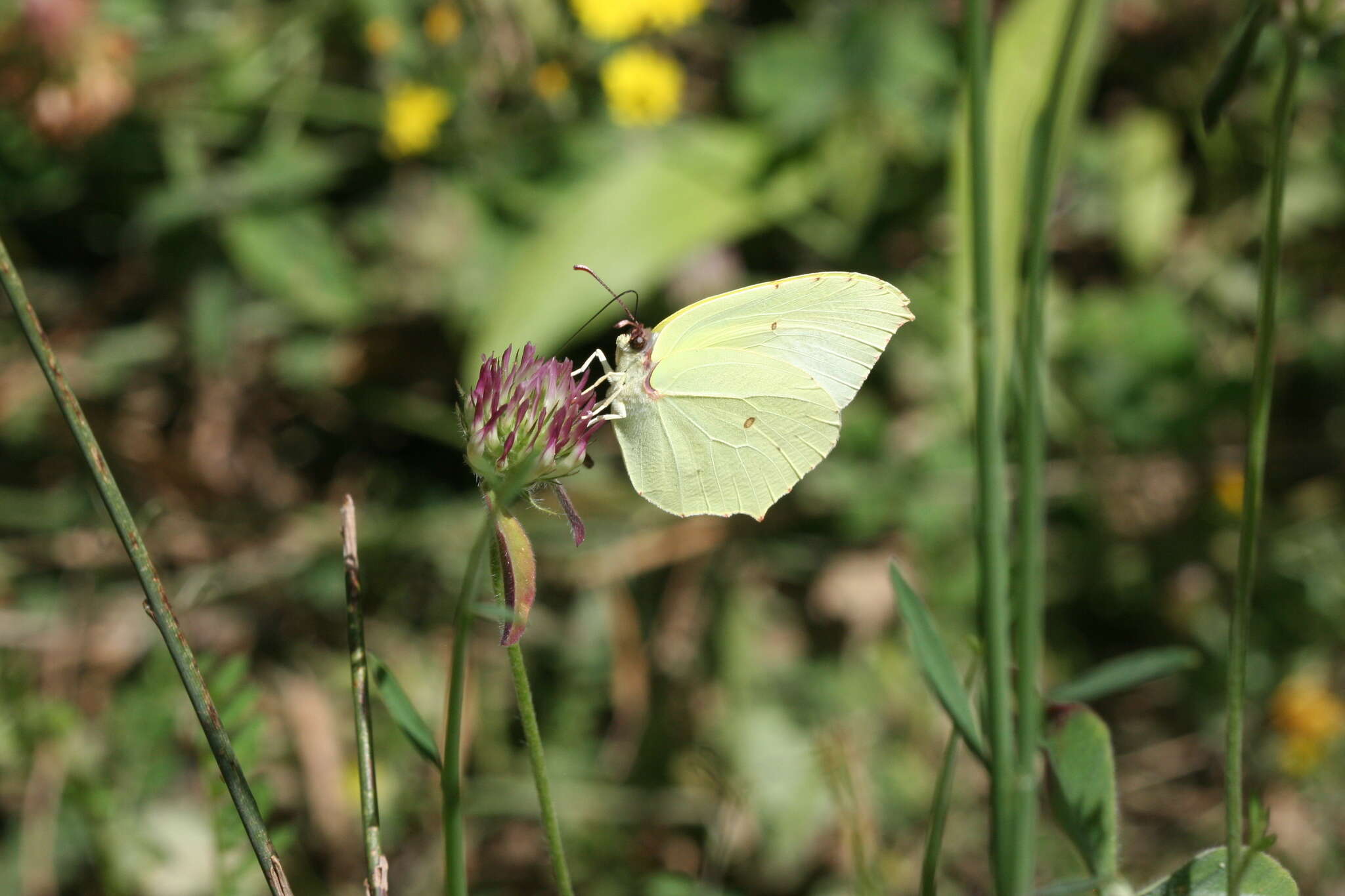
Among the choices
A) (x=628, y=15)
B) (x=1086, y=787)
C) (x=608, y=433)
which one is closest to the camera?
(x=1086, y=787)

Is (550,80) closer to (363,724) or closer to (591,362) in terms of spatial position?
(591,362)

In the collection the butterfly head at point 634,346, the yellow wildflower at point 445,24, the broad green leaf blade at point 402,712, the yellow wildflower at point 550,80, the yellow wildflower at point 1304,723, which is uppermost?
the yellow wildflower at point 445,24

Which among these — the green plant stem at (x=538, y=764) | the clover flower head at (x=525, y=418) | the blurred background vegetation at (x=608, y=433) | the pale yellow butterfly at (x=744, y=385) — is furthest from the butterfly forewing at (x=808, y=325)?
the blurred background vegetation at (x=608, y=433)

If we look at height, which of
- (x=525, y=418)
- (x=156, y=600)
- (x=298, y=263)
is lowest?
(x=156, y=600)

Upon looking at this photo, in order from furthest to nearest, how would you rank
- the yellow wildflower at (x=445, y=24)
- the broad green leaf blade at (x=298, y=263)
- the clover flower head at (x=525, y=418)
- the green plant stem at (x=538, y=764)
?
the yellow wildflower at (x=445, y=24) < the broad green leaf blade at (x=298, y=263) < the clover flower head at (x=525, y=418) < the green plant stem at (x=538, y=764)

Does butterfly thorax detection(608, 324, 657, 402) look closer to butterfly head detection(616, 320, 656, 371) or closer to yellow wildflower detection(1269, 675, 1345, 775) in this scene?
butterfly head detection(616, 320, 656, 371)

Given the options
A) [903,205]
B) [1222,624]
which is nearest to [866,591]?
[1222,624]

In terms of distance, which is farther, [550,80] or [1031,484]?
[550,80]

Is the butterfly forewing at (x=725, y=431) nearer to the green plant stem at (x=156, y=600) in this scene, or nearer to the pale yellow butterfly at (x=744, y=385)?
the pale yellow butterfly at (x=744, y=385)

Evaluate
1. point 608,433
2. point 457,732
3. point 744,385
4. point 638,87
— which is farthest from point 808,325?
point 638,87
